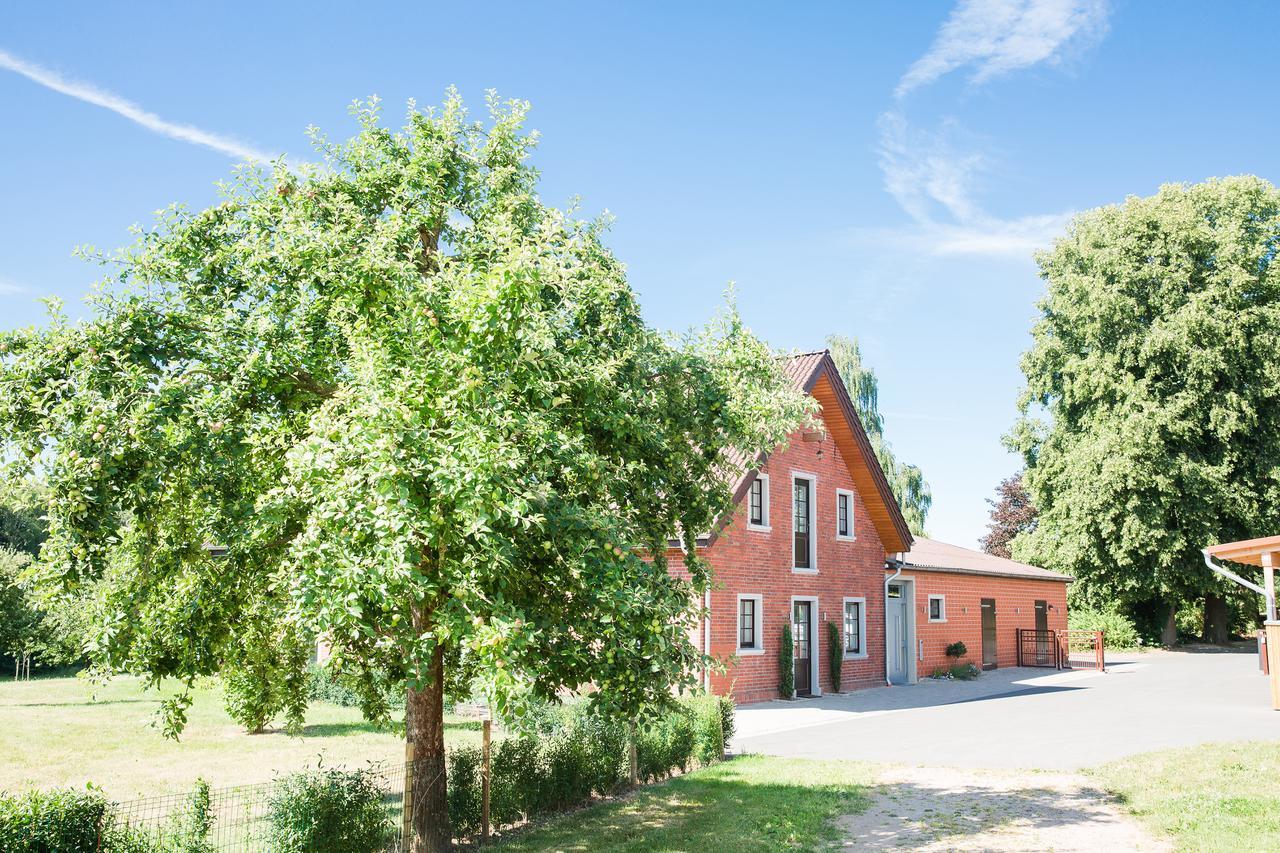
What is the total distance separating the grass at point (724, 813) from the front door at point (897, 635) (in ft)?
49.1

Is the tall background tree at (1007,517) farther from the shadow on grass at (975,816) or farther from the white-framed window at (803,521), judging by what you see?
the shadow on grass at (975,816)

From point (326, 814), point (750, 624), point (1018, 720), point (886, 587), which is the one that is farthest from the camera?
point (886, 587)

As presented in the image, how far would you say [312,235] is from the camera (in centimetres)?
848

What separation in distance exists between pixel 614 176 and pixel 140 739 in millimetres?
14646

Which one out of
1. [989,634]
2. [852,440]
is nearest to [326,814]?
[852,440]

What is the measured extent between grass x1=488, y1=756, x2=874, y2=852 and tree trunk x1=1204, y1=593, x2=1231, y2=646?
35.9 meters

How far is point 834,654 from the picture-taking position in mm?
24609

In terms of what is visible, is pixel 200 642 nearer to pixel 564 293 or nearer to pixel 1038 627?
pixel 564 293

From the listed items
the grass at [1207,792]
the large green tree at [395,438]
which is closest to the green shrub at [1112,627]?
the grass at [1207,792]

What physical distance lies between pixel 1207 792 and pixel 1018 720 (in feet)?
26.7

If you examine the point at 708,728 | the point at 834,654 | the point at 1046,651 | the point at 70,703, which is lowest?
the point at 70,703

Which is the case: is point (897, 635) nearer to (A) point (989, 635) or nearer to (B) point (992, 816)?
(A) point (989, 635)

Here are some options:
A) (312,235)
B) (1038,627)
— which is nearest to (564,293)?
(312,235)

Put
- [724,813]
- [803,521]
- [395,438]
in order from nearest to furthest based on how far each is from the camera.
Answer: [395,438], [724,813], [803,521]
